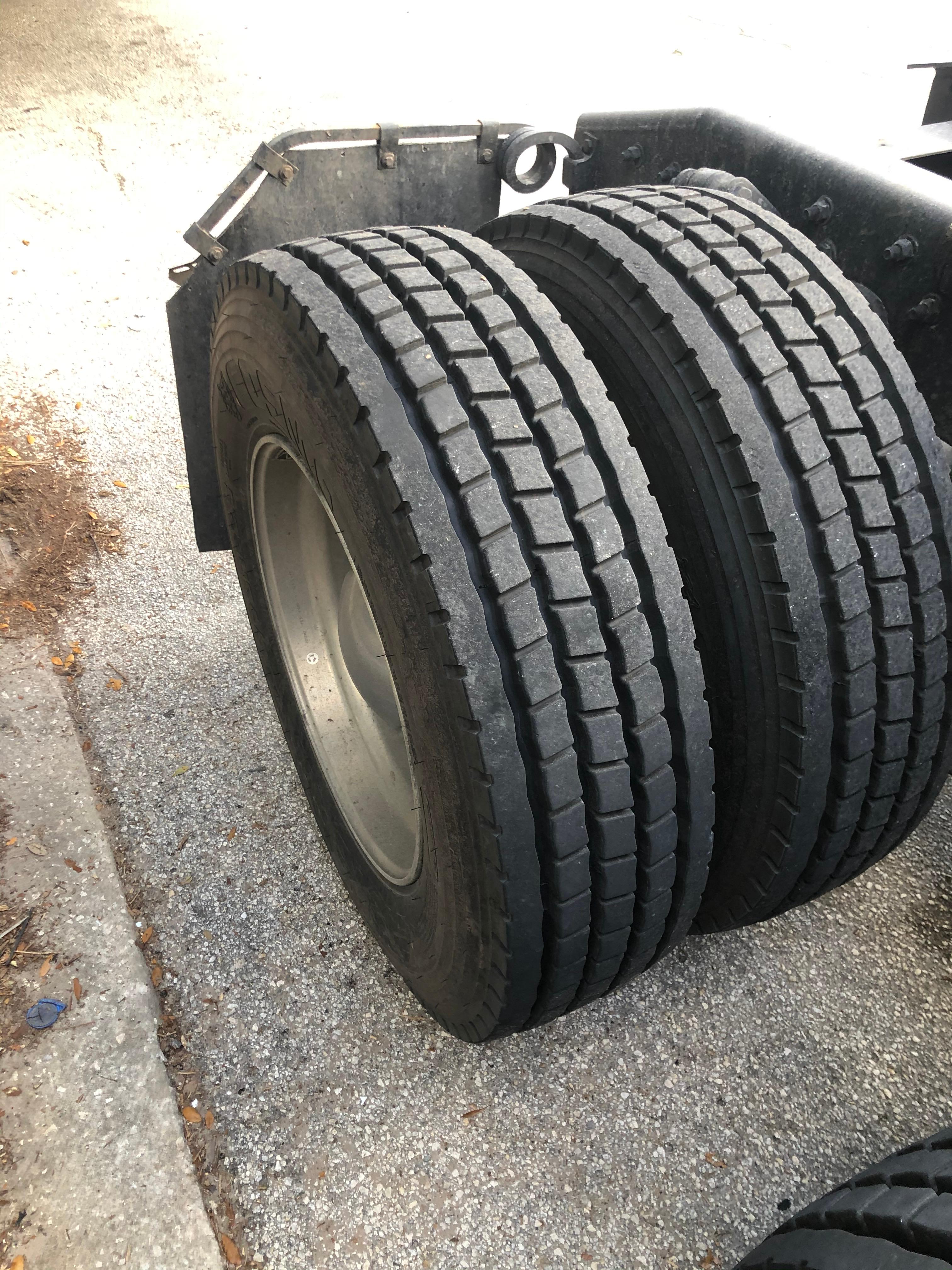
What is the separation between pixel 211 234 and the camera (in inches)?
91.0

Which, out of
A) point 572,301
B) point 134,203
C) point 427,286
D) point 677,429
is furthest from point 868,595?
point 134,203

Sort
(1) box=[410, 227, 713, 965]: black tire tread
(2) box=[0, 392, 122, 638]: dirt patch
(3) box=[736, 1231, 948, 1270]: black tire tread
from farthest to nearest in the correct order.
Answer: (2) box=[0, 392, 122, 638]: dirt patch, (1) box=[410, 227, 713, 965]: black tire tread, (3) box=[736, 1231, 948, 1270]: black tire tread

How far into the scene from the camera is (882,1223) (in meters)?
1.28

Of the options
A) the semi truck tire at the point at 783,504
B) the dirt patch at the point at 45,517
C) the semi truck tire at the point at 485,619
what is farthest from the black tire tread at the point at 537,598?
the dirt patch at the point at 45,517

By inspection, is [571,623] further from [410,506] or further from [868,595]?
[868,595]

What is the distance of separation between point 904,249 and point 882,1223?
5.91ft

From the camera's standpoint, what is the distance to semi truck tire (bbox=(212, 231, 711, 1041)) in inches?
55.2

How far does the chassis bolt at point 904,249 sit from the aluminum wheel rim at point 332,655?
→ 4.63 ft

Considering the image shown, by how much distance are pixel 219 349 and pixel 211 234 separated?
47 cm

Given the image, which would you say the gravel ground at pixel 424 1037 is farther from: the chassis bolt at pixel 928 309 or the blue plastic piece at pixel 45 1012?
the chassis bolt at pixel 928 309

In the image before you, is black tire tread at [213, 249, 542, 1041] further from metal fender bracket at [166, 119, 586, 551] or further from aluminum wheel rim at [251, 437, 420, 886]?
metal fender bracket at [166, 119, 586, 551]

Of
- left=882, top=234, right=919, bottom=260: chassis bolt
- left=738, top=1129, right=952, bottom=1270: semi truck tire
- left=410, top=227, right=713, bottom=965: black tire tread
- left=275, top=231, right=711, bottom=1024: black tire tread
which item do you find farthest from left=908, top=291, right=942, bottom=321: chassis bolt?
left=738, top=1129, right=952, bottom=1270: semi truck tire

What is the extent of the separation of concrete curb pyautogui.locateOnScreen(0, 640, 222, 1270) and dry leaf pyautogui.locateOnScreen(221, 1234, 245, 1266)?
0.05ft

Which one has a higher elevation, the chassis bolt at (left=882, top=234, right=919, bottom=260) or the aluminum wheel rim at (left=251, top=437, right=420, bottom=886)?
the chassis bolt at (left=882, top=234, right=919, bottom=260)
